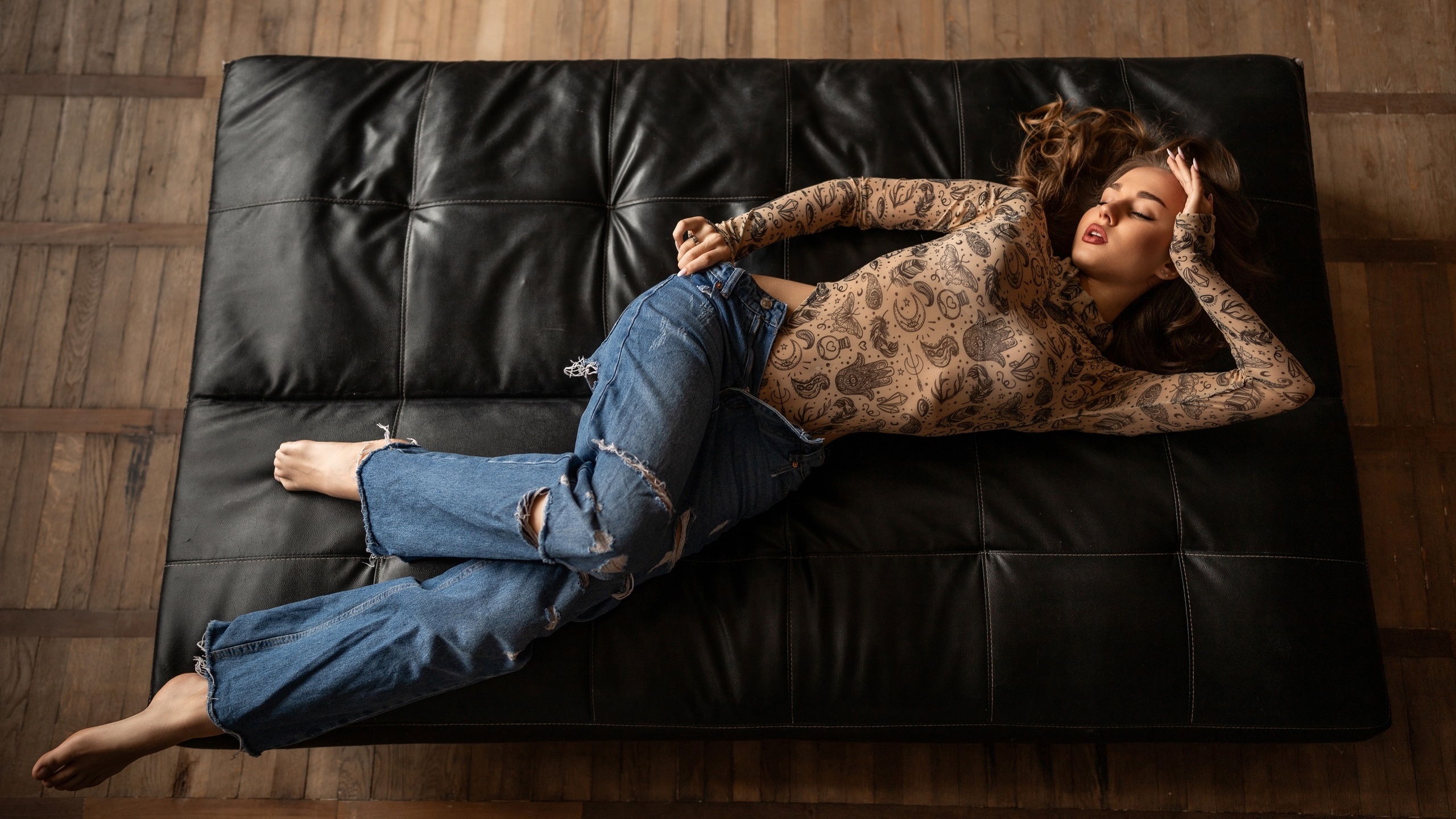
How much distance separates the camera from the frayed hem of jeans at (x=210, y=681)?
4.47 feet

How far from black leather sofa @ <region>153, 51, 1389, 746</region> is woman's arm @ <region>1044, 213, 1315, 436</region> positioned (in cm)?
9

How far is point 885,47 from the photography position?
2.32m

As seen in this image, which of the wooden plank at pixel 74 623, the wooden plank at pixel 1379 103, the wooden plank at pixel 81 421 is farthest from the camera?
the wooden plank at pixel 1379 103

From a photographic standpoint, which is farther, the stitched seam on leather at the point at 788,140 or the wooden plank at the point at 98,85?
the wooden plank at the point at 98,85

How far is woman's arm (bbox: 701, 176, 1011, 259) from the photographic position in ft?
5.21


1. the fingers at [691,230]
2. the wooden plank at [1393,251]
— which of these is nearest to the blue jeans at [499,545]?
the fingers at [691,230]

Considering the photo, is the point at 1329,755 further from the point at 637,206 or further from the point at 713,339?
the point at 637,206

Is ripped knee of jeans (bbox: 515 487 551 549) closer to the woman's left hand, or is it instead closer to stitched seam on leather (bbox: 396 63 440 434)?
stitched seam on leather (bbox: 396 63 440 434)

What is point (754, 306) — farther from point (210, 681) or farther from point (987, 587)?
point (210, 681)

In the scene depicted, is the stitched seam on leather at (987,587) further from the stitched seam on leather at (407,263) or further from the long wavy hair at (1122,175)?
the stitched seam on leather at (407,263)

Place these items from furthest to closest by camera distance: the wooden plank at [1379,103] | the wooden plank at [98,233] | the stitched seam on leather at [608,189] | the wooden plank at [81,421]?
the wooden plank at [1379,103], the wooden plank at [98,233], the wooden plank at [81,421], the stitched seam on leather at [608,189]

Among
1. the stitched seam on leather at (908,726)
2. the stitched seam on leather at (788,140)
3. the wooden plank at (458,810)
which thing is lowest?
the wooden plank at (458,810)

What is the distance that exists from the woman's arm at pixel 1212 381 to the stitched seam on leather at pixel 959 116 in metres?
0.45

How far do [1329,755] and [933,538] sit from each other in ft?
3.81
